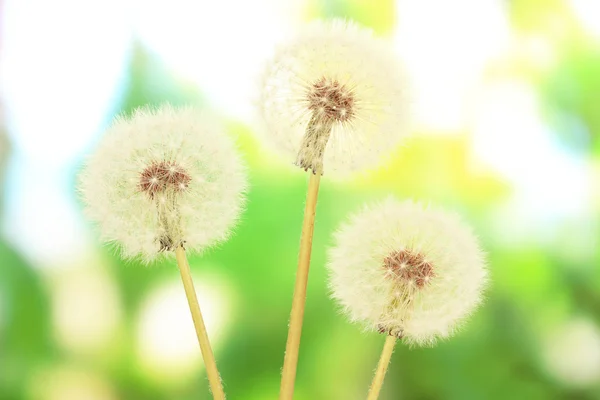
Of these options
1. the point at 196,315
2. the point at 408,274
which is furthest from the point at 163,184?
the point at 408,274

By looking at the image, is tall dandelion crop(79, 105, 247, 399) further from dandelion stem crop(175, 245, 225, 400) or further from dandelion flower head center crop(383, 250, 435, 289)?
dandelion flower head center crop(383, 250, 435, 289)

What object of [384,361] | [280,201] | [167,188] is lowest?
[384,361]

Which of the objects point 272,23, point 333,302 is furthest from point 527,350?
point 272,23

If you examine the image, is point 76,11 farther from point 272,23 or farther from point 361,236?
point 361,236

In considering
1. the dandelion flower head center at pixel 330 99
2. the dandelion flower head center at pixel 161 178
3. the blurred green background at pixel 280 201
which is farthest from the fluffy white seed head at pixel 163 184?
the blurred green background at pixel 280 201

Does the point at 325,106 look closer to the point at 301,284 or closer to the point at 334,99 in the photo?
the point at 334,99

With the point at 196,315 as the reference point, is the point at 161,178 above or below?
above

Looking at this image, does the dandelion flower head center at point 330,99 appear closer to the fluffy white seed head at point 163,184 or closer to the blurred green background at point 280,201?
the fluffy white seed head at point 163,184

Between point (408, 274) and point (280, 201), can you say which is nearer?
point (408, 274)
